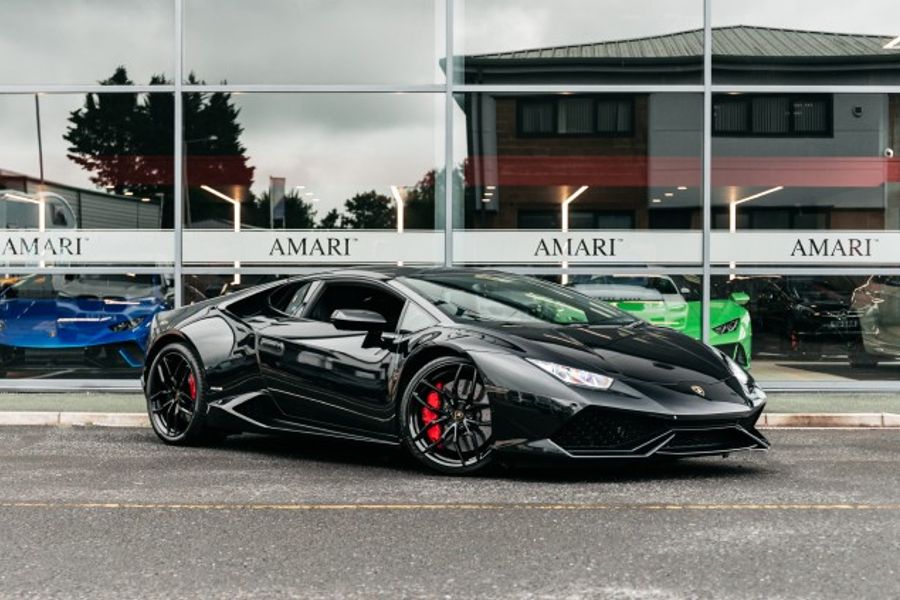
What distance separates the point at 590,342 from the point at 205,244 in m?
6.84

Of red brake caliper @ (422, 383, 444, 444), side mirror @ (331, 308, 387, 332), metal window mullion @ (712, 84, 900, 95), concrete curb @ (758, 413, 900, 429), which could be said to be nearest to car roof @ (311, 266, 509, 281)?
side mirror @ (331, 308, 387, 332)

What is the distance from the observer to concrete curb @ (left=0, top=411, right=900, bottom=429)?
10.7m

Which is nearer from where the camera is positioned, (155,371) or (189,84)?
(155,371)

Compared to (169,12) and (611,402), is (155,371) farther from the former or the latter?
(169,12)

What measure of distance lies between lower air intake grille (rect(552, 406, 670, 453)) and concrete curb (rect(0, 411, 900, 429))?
12.9ft

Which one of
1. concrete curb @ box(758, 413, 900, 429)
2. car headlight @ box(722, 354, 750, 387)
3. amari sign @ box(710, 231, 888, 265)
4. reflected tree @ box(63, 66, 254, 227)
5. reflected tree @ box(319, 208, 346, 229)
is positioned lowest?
concrete curb @ box(758, 413, 900, 429)

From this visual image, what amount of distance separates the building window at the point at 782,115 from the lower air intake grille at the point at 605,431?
7.00m

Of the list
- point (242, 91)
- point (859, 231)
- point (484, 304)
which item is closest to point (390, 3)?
point (242, 91)

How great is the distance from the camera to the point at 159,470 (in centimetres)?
805

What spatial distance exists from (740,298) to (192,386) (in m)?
6.38

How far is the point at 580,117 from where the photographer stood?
13.4 metres

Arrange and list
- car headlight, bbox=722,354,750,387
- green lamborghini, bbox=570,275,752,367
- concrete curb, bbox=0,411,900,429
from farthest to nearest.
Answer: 1. green lamborghini, bbox=570,275,752,367
2. concrete curb, bbox=0,411,900,429
3. car headlight, bbox=722,354,750,387

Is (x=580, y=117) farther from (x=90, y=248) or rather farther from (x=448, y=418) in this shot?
(x=448, y=418)

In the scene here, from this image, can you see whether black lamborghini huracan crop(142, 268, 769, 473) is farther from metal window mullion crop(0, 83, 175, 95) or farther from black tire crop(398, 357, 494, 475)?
metal window mullion crop(0, 83, 175, 95)
